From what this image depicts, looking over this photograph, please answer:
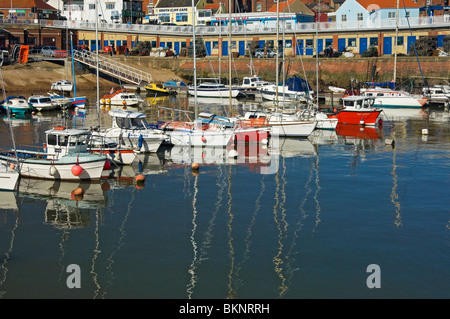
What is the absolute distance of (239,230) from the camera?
26.7 meters

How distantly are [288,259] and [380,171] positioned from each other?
16.0m

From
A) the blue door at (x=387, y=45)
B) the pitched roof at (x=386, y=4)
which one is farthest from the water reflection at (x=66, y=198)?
the pitched roof at (x=386, y=4)

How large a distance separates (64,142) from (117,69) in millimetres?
55814

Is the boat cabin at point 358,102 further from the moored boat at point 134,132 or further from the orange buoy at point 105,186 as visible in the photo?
the orange buoy at point 105,186

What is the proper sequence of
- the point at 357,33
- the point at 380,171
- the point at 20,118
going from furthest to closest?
the point at 357,33, the point at 20,118, the point at 380,171

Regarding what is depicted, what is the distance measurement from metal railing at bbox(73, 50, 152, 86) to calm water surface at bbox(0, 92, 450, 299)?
1826 inches

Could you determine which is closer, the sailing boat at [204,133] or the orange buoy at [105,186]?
the orange buoy at [105,186]

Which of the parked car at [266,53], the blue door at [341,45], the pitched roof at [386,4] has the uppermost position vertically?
the pitched roof at [386,4]

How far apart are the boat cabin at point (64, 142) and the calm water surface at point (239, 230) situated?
1.97m

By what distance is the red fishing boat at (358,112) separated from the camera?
54.7 m

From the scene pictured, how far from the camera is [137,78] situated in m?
86.1

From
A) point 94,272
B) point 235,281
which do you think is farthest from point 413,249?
point 94,272
